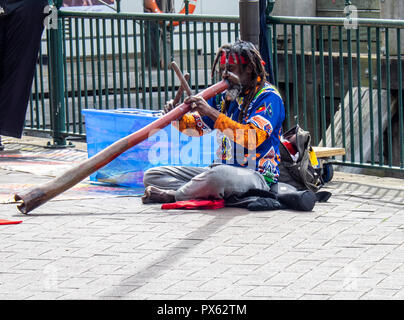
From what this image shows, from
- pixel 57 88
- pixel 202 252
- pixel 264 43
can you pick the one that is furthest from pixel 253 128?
pixel 57 88

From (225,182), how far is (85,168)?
37.6 inches

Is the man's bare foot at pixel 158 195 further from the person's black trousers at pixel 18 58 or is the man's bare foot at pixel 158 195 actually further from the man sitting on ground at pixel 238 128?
the person's black trousers at pixel 18 58

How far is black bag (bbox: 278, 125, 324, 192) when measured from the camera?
685 cm

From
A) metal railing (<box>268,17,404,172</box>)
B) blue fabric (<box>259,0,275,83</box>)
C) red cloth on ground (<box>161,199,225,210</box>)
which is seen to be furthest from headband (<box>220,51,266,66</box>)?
metal railing (<box>268,17,404,172</box>)

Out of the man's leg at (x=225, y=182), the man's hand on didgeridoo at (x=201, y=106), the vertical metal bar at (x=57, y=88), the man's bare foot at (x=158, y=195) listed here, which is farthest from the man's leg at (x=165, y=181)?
the vertical metal bar at (x=57, y=88)

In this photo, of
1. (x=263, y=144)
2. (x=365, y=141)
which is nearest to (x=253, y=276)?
(x=263, y=144)

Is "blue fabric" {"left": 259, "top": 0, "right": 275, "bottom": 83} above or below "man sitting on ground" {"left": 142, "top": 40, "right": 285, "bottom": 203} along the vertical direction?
above

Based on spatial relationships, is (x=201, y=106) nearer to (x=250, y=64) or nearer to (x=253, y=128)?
(x=253, y=128)

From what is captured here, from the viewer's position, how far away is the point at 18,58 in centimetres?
959

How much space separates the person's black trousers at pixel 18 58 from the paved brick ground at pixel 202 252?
298cm

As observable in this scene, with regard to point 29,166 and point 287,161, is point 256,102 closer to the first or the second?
point 287,161

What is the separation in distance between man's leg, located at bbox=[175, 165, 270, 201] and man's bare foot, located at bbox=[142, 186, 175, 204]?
0.22 metres

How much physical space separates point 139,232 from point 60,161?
3.46m

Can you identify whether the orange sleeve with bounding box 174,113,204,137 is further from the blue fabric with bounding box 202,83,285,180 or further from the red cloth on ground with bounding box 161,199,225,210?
the red cloth on ground with bounding box 161,199,225,210
